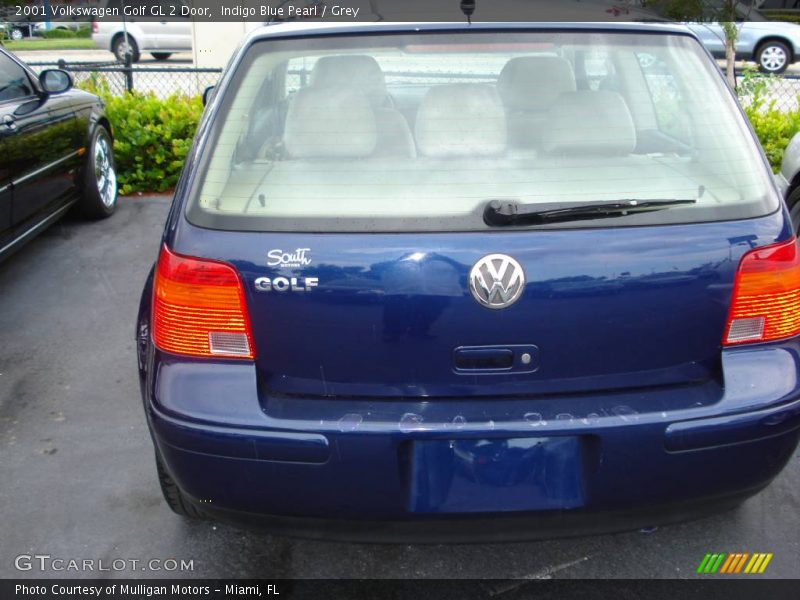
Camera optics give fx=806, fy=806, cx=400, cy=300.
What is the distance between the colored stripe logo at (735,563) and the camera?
2623 millimetres

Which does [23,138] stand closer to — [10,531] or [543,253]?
[10,531]

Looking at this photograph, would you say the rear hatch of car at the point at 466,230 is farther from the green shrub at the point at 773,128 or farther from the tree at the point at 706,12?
the green shrub at the point at 773,128

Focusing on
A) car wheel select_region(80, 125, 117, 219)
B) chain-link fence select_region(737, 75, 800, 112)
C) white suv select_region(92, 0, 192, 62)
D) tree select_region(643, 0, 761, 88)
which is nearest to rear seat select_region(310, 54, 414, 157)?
car wheel select_region(80, 125, 117, 219)

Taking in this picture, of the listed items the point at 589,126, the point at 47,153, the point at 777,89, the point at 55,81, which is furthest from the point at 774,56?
the point at 589,126

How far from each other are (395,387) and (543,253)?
0.52 m

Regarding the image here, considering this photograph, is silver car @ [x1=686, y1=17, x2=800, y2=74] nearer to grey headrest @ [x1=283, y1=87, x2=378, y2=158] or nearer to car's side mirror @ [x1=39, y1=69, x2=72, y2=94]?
car's side mirror @ [x1=39, y1=69, x2=72, y2=94]

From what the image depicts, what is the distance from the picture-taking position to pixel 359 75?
93.9 inches

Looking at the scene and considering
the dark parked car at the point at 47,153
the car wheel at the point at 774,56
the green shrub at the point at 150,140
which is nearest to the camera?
the dark parked car at the point at 47,153

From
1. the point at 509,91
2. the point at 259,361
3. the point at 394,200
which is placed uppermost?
the point at 509,91

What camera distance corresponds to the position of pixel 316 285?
2.05m

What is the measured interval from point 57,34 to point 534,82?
31.3 meters

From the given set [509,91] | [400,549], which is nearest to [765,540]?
[400,549]

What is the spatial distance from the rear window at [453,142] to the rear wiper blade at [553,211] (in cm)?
2

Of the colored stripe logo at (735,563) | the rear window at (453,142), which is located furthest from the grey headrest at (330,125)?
the colored stripe logo at (735,563)
